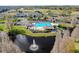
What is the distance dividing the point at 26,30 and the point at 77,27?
398 mm

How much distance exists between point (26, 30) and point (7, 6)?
0.78ft

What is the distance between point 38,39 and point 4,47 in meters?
0.27

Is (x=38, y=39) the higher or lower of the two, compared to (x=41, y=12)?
lower

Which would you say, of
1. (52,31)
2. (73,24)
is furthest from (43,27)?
(73,24)

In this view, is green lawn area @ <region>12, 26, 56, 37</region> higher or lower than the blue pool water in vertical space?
lower

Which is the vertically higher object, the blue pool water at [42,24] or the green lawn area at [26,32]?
the blue pool water at [42,24]

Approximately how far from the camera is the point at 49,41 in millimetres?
1151

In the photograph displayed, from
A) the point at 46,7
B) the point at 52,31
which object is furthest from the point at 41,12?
the point at 52,31

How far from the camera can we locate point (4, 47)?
1.15 m

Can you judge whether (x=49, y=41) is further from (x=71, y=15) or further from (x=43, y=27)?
(x=71, y=15)

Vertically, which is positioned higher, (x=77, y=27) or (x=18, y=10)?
(x=18, y=10)
